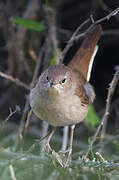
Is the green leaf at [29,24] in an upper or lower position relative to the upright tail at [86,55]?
upper

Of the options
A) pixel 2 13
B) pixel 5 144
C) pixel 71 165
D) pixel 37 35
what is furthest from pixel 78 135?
pixel 71 165

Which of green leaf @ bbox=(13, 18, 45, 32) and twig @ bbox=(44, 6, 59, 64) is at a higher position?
twig @ bbox=(44, 6, 59, 64)

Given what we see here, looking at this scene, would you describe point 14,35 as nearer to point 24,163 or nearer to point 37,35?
point 37,35

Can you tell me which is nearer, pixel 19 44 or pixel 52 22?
pixel 52 22

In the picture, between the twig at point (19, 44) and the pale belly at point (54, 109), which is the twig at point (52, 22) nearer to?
the twig at point (19, 44)

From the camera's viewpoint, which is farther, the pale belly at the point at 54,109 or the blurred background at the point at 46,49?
the blurred background at the point at 46,49

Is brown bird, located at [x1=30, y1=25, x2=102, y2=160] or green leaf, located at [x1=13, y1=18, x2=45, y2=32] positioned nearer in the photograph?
brown bird, located at [x1=30, y1=25, x2=102, y2=160]

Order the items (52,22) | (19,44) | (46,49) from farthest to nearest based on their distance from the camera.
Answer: (19,44) < (52,22) < (46,49)

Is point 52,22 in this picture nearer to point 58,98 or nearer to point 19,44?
point 19,44

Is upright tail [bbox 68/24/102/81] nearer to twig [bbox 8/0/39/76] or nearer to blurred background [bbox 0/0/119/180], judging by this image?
blurred background [bbox 0/0/119/180]

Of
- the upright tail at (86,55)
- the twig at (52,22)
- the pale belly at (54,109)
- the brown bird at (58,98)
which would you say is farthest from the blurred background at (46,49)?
the pale belly at (54,109)

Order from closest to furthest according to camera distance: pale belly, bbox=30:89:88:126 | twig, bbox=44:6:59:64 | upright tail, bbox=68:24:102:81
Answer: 1. pale belly, bbox=30:89:88:126
2. upright tail, bbox=68:24:102:81
3. twig, bbox=44:6:59:64

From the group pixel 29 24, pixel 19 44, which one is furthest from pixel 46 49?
pixel 19 44

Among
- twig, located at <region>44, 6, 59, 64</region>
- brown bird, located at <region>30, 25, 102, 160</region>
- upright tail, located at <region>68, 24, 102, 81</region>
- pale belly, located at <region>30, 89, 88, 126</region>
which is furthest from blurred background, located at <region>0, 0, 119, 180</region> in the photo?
pale belly, located at <region>30, 89, 88, 126</region>
